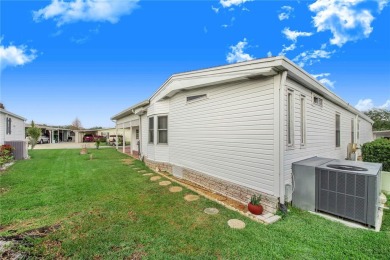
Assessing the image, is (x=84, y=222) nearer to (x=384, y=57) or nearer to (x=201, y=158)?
(x=201, y=158)

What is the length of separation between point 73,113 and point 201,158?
210ft

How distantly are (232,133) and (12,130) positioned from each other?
59.7 feet

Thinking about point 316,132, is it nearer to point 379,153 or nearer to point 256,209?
point 379,153

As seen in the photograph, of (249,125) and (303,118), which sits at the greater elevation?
(303,118)

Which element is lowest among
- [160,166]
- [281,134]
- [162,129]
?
[160,166]

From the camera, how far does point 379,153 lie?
260 inches

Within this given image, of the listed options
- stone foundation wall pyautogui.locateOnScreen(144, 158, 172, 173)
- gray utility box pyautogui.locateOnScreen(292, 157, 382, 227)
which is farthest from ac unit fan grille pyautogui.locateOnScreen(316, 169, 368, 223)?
stone foundation wall pyautogui.locateOnScreen(144, 158, 172, 173)

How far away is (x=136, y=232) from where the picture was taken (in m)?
3.35

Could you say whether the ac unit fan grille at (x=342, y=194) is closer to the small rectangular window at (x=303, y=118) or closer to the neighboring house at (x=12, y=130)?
the small rectangular window at (x=303, y=118)

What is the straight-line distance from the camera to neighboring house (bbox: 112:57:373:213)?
160 inches

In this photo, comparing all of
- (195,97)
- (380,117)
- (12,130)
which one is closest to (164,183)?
(195,97)

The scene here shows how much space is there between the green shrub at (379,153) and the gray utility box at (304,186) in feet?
14.7

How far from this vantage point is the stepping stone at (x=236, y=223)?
3.59 m

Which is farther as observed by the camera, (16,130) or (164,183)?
(16,130)
